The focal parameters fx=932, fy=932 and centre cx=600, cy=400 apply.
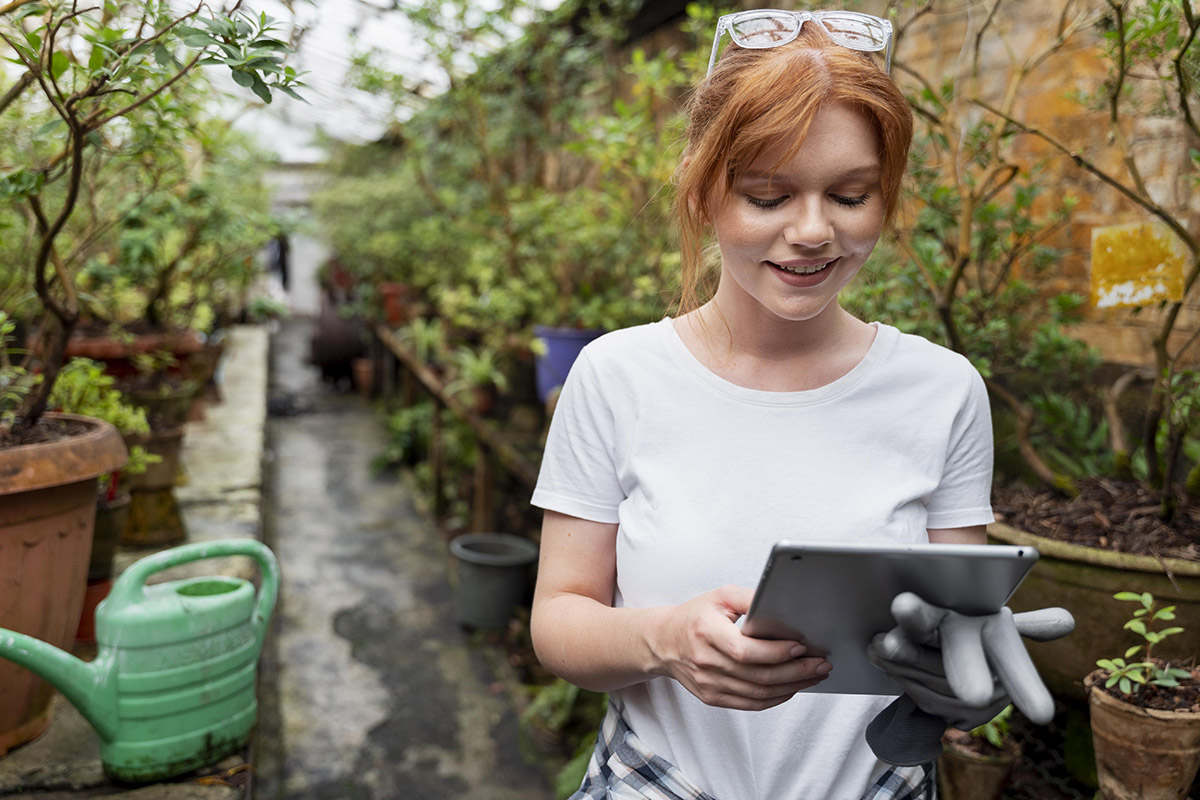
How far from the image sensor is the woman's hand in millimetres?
800

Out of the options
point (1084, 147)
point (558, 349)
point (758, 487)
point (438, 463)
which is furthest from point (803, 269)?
point (438, 463)

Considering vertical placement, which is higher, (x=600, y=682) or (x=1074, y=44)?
(x=1074, y=44)

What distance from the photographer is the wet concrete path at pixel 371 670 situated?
9.89 feet

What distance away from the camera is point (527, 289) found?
4199 millimetres

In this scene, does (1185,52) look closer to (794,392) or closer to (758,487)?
(794,392)

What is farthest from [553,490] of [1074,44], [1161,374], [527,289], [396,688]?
[527,289]

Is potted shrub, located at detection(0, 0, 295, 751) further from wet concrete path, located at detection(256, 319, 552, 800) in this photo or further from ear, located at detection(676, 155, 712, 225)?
wet concrete path, located at detection(256, 319, 552, 800)

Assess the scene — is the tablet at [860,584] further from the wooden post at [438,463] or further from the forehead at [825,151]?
the wooden post at [438,463]

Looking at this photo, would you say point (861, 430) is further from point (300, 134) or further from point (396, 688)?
point (300, 134)

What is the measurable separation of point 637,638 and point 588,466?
9.1 inches

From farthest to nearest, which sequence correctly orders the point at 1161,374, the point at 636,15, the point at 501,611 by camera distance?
the point at 636,15, the point at 501,611, the point at 1161,374

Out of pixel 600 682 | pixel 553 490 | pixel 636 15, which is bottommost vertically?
pixel 600 682

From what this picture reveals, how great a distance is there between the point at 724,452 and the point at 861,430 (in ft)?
0.52

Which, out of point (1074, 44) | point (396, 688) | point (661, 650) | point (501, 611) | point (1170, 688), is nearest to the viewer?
point (661, 650)
